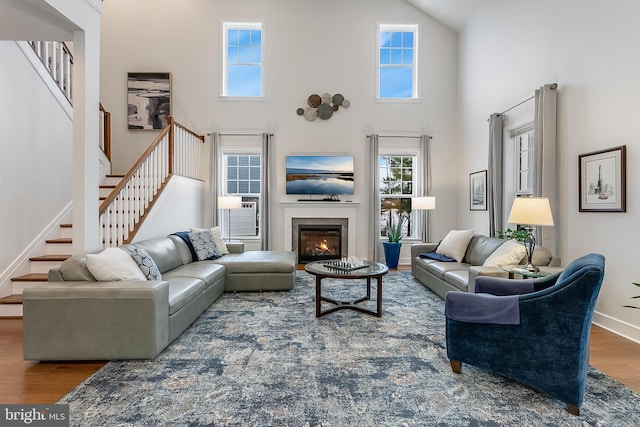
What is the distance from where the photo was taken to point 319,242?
690 cm

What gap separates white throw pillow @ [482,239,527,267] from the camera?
3.57 metres

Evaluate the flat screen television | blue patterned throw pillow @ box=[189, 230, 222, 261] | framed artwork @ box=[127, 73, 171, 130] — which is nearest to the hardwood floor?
blue patterned throw pillow @ box=[189, 230, 222, 261]

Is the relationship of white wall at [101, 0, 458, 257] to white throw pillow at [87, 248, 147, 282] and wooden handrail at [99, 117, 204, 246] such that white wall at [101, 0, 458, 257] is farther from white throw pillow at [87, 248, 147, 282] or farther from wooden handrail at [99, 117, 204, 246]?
white throw pillow at [87, 248, 147, 282]

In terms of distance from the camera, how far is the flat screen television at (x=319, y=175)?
266 inches

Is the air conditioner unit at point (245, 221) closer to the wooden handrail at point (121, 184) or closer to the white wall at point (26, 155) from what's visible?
the wooden handrail at point (121, 184)

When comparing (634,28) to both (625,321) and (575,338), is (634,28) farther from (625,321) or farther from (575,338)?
(575,338)

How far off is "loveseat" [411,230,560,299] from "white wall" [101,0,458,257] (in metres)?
1.99

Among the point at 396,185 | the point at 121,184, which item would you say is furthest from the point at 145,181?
the point at 396,185

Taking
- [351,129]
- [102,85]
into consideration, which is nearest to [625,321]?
[351,129]

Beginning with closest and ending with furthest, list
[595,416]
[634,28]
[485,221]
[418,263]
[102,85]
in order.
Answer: [595,416], [634,28], [418,263], [485,221], [102,85]

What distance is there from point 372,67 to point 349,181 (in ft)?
7.69

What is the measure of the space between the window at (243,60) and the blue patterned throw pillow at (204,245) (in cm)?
336

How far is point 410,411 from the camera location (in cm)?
195

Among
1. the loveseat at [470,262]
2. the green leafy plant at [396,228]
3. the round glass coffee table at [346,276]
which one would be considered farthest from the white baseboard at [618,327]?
the green leafy plant at [396,228]
